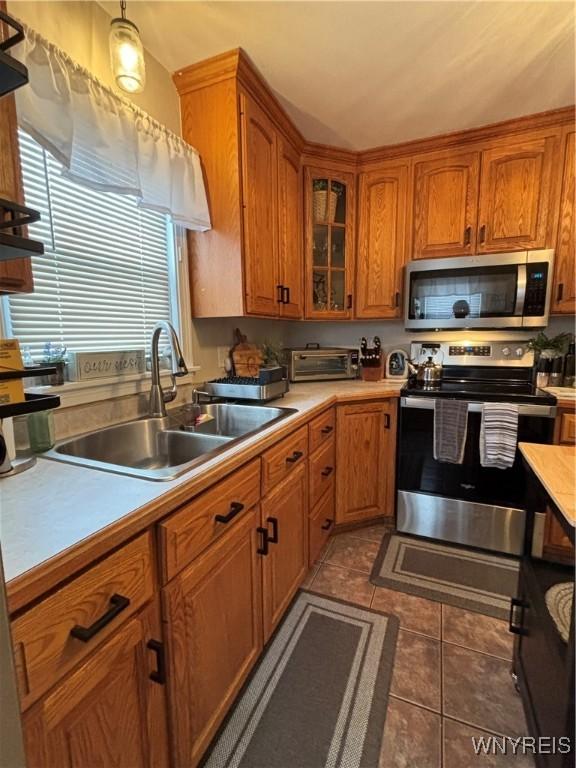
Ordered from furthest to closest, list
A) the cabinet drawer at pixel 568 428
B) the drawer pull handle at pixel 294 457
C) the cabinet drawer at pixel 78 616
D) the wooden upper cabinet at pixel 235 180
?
1. the cabinet drawer at pixel 568 428
2. the wooden upper cabinet at pixel 235 180
3. the drawer pull handle at pixel 294 457
4. the cabinet drawer at pixel 78 616

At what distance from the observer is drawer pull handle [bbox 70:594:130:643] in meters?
0.63

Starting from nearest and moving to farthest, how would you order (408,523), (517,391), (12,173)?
(12,173)
(517,391)
(408,523)

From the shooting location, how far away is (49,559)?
587 mm

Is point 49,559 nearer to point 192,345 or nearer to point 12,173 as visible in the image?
point 12,173

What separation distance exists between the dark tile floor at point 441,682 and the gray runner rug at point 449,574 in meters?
0.07

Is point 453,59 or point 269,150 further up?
Answer: point 453,59

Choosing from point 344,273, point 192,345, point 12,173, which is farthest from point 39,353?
point 344,273

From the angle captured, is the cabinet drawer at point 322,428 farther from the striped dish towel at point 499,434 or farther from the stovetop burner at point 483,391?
the striped dish towel at point 499,434

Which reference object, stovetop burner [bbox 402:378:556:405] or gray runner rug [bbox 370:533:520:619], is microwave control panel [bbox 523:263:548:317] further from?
Result: gray runner rug [bbox 370:533:520:619]

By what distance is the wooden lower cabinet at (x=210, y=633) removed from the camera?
34.6 inches

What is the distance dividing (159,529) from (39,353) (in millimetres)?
806

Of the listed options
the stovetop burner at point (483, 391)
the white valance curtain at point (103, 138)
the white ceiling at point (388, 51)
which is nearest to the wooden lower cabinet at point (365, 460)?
the stovetop burner at point (483, 391)

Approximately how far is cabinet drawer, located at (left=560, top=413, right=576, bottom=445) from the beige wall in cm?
247

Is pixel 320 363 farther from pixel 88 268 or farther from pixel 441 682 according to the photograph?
pixel 441 682
